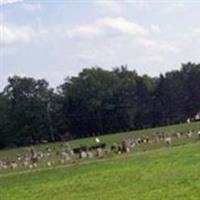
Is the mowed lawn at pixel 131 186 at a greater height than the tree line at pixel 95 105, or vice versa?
the tree line at pixel 95 105

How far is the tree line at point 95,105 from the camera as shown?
10156 centimetres

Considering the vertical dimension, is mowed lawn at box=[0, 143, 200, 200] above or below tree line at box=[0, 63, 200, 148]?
below

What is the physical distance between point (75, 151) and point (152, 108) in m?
50.1

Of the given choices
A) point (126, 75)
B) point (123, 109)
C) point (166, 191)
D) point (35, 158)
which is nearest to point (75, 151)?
point (35, 158)

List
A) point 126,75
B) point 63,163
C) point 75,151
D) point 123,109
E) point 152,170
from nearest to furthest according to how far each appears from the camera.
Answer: point 152,170, point 63,163, point 75,151, point 123,109, point 126,75

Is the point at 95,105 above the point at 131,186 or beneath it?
above

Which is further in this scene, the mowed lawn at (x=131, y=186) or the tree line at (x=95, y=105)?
the tree line at (x=95, y=105)

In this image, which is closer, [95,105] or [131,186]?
[131,186]

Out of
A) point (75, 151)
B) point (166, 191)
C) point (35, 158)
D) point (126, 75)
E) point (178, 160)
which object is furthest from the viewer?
point (126, 75)

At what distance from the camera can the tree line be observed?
333ft

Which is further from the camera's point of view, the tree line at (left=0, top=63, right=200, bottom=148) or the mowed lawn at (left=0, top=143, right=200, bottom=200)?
the tree line at (left=0, top=63, right=200, bottom=148)

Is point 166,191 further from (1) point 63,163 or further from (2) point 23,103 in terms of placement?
(2) point 23,103

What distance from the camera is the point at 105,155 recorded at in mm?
43344

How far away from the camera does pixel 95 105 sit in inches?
4043
